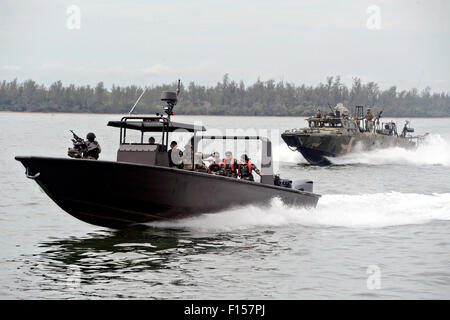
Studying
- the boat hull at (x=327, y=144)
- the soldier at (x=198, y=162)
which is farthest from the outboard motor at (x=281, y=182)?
the boat hull at (x=327, y=144)

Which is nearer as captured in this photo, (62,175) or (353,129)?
(62,175)

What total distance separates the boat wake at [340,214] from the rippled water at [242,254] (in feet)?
0.10

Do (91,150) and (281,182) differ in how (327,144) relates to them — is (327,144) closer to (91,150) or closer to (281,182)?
(281,182)

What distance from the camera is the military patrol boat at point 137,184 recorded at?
13.7m

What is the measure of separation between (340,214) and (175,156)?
6466 mm

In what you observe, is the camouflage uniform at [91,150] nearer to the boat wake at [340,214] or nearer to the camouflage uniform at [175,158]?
the camouflage uniform at [175,158]

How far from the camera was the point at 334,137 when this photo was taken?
3994 cm

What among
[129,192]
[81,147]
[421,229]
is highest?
[81,147]

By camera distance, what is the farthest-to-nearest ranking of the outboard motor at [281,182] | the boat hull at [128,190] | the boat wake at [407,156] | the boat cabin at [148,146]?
the boat wake at [407,156]
the outboard motor at [281,182]
the boat cabin at [148,146]
the boat hull at [128,190]

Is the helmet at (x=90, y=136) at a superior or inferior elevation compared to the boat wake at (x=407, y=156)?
superior

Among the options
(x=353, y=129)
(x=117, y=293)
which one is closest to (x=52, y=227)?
(x=117, y=293)
